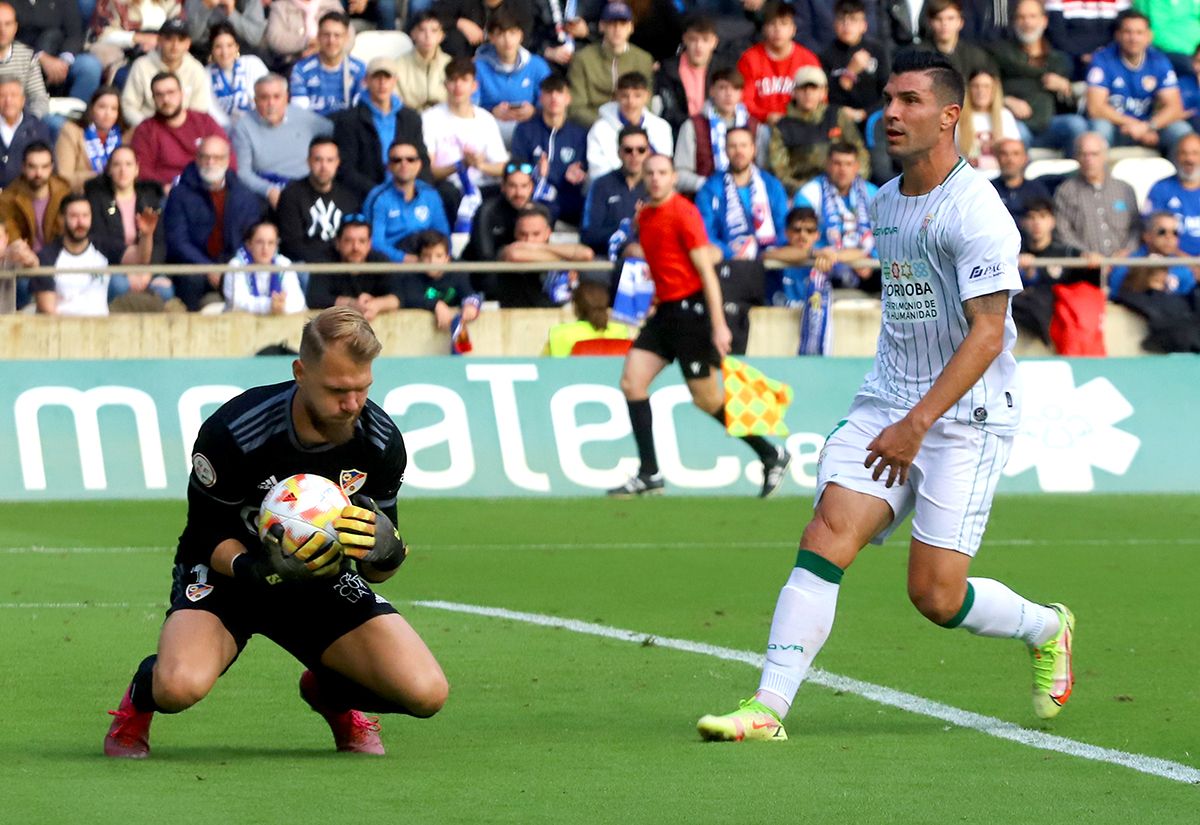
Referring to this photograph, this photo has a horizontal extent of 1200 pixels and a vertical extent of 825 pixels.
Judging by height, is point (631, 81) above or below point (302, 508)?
above

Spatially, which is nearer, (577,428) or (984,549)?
(984,549)

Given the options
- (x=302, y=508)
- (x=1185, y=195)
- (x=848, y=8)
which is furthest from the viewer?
(x=848, y=8)

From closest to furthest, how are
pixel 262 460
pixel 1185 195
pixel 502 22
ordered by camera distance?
pixel 262 460 → pixel 1185 195 → pixel 502 22

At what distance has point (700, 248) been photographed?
14844 millimetres

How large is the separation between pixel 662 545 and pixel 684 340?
8.00 feet

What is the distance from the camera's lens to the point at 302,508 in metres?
6.06

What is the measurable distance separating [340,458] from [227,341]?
10220mm

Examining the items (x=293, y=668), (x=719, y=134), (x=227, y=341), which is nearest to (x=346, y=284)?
(x=227, y=341)

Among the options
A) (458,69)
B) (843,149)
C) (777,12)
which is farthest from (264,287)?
(777,12)

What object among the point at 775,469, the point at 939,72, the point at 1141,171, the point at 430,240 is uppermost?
the point at 939,72

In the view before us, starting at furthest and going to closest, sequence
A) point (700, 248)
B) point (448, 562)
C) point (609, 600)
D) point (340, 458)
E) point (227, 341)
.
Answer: point (227, 341) < point (700, 248) < point (448, 562) < point (609, 600) < point (340, 458)

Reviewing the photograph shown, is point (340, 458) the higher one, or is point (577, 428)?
point (340, 458)

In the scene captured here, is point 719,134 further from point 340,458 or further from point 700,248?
point 340,458

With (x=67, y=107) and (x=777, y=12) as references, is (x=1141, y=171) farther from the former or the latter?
(x=67, y=107)
